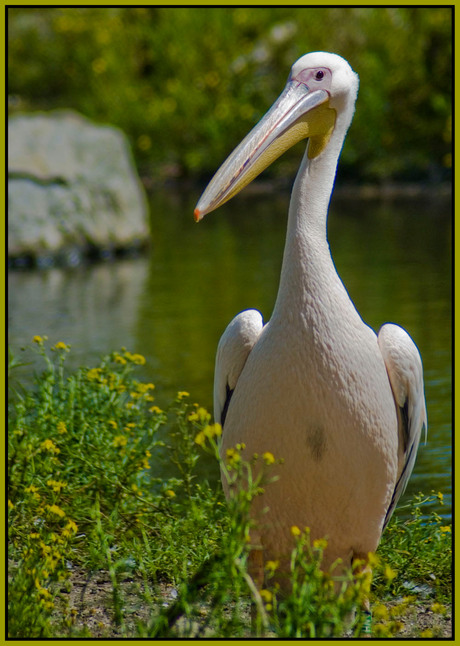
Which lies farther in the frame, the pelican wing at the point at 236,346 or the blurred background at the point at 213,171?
the blurred background at the point at 213,171

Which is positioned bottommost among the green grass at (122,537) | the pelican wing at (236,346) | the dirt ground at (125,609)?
the dirt ground at (125,609)

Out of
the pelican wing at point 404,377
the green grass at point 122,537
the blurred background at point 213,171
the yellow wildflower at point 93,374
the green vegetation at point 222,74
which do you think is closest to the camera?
the green grass at point 122,537

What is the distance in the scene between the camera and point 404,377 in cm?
298

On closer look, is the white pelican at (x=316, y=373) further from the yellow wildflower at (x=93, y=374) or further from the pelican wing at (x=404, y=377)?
the yellow wildflower at (x=93, y=374)

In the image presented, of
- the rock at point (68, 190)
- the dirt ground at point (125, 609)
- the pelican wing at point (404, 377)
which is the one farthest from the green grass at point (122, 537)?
the rock at point (68, 190)

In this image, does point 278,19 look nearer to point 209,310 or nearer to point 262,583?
point 209,310

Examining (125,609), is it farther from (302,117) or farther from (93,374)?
(302,117)

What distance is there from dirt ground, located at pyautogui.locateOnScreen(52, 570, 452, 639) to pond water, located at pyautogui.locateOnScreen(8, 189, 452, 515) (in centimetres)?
100

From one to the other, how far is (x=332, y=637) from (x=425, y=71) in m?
13.7

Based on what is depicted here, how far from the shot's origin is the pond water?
21.2 feet

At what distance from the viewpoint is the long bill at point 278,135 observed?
2807 mm

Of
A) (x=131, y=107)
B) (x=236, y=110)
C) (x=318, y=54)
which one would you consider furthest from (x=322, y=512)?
(x=131, y=107)

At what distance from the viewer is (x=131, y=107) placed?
59.1ft

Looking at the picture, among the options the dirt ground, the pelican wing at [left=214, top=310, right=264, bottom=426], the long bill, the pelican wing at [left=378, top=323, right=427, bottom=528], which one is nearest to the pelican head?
the long bill
